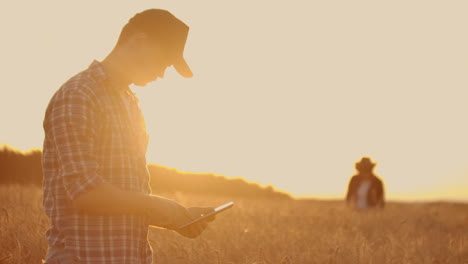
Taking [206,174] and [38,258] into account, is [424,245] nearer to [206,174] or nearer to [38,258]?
[38,258]

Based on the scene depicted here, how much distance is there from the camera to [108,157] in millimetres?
2494

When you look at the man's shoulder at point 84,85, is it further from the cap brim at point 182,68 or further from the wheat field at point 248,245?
the wheat field at point 248,245

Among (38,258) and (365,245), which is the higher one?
(365,245)

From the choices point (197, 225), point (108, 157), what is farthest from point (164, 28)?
point (197, 225)

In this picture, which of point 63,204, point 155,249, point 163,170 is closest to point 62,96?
point 63,204

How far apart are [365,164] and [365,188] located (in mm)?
749

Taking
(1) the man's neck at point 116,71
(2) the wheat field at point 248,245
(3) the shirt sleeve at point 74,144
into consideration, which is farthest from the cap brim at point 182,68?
(2) the wheat field at point 248,245

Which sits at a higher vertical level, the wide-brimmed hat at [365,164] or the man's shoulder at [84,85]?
the wide-brimmed hat at [365,164]

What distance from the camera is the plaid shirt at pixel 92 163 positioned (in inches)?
91.5

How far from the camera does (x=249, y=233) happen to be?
7238mm

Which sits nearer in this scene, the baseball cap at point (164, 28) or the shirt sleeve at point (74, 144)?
the shirt sleeve at point (74, 144)

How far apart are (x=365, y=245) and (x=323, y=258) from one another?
44cm

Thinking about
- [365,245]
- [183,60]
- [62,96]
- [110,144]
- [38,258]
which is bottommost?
[38,258]

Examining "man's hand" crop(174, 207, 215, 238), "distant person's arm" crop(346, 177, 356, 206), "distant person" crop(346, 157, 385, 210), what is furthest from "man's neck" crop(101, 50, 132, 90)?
"distant person's arm" crop(346, 177, 356, 206)
